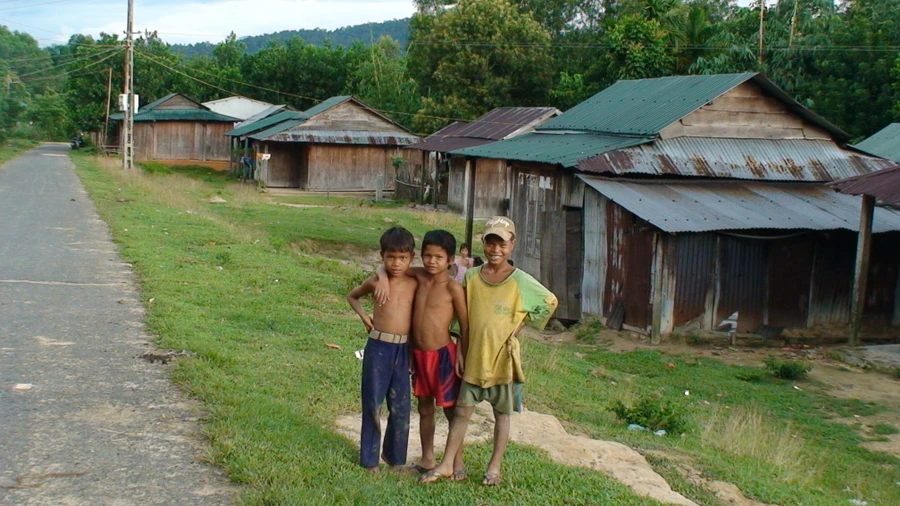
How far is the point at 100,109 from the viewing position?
201 ft

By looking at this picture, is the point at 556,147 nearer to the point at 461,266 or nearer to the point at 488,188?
the point at 461,266

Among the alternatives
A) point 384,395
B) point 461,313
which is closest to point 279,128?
point 384,395

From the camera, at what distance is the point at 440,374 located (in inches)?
206

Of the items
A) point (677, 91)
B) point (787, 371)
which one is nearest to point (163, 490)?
point (787, 371)

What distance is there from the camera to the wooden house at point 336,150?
127 feet

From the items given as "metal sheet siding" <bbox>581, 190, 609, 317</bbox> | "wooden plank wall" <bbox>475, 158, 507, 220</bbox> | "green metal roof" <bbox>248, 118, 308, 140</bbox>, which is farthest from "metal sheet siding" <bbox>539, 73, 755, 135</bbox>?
"green metal roof" <bbox>248, 118, 308, 140</bbox>

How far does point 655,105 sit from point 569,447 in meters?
12.8

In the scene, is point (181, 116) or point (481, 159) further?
point (181, 116)

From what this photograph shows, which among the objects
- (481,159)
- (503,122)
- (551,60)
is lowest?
(481,159)

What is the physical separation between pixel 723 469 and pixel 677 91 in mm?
12926

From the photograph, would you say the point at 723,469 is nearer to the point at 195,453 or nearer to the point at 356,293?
the point at 356,293

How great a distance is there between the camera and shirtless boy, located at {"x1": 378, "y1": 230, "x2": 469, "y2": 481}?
5.15 meters

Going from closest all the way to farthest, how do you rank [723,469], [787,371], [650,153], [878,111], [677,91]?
[723,469] → [787,371] → [650,153] → [677,91] → [878,111]

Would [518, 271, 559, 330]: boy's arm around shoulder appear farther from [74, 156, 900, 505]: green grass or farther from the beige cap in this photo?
[74, 156, 900, 505]: green grass
